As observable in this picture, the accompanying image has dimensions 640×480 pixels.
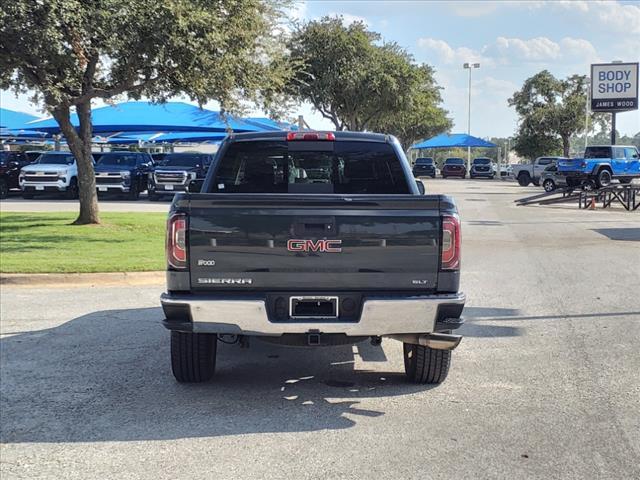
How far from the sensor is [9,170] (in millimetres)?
30062

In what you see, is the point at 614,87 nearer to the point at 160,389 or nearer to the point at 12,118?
the point at 12,118

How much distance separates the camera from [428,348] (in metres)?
5.25

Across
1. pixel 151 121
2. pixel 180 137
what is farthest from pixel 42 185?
A: pixel 180 137

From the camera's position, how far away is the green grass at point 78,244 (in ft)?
34.3

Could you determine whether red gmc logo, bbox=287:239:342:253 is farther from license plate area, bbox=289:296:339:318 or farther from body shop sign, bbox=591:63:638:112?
body shop sign, bbox=591:63:638:112

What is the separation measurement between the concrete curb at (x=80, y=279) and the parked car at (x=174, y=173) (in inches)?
665

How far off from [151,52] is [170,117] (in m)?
22.0

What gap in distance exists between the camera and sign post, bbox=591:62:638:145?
39156 millimetres

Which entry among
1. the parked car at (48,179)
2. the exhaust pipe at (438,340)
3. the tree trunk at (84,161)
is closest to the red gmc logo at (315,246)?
the exhaust pipe at (438,340)

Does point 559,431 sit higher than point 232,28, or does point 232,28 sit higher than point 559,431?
point 232,28

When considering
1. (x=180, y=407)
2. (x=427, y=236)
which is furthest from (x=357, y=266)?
Result: (x=180, y=407)

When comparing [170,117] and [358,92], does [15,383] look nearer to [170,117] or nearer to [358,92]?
[170,117]

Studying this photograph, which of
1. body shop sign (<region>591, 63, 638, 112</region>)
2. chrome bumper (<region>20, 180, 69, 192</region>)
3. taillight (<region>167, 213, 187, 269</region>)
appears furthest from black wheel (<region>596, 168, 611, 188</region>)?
taillight (<region>167, 213, 187, 269</region>)

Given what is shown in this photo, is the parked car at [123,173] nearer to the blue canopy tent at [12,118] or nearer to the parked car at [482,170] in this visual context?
the blue canopy tent at [12,118]
